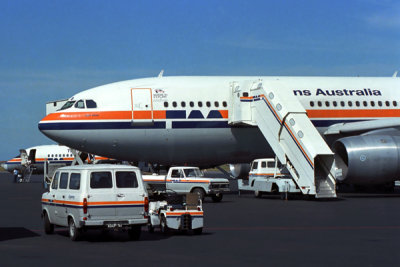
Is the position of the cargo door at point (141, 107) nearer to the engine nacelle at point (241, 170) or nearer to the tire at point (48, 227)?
the engine nacelle at point (241, 170)

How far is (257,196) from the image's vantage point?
1395 inches

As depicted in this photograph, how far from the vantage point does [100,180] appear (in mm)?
17344

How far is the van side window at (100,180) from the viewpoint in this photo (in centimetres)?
1717

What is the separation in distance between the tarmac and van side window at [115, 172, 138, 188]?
1346mm

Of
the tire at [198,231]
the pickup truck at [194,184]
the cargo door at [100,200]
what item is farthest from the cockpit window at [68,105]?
the cargo door at [100,200]

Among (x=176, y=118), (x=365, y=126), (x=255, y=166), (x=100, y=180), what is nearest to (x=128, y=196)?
(x=100, y=180)

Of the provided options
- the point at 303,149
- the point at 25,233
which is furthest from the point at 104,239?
the point at 303,149

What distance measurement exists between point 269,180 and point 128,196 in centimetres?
1723

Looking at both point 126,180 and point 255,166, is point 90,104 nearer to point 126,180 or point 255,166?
point 255,166

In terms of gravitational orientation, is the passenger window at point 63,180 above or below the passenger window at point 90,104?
below

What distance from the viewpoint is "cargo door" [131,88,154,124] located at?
110ft

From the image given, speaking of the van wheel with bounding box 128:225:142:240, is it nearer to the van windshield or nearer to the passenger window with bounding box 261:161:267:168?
the van windshield

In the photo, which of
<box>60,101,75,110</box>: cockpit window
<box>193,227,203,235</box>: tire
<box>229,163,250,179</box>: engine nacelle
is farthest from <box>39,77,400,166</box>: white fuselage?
<box>193,227,203,235</box>: tire

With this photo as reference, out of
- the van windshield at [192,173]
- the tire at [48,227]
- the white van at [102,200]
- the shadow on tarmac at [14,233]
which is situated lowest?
the shadow on tarmac at [14,233]
